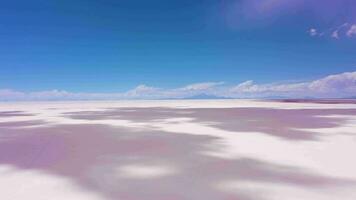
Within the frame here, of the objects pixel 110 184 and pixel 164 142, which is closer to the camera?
pixel 110 184

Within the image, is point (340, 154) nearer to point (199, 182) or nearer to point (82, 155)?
point (199, 182)

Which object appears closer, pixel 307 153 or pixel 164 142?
pixel 307 153

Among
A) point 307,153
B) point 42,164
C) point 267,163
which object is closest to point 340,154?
point 307,153

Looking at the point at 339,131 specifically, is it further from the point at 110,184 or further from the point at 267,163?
the point at 110,184

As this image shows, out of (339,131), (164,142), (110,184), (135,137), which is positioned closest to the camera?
(110,184)

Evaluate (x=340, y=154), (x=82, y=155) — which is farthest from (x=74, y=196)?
(x=340, y=154)

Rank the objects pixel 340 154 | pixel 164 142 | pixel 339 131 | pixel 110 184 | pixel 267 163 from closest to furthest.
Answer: pixel 110 184
pixel 267 163
pixel 340 154
pixel 164 142
pixel 339 131

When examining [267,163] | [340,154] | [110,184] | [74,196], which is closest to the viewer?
[74,196]

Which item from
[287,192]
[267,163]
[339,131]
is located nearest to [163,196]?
[287,192]

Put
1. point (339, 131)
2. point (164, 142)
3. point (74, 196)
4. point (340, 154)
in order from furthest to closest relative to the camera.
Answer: point (339, 131), point (164, 142), point (340, 154), point (74, 196)
